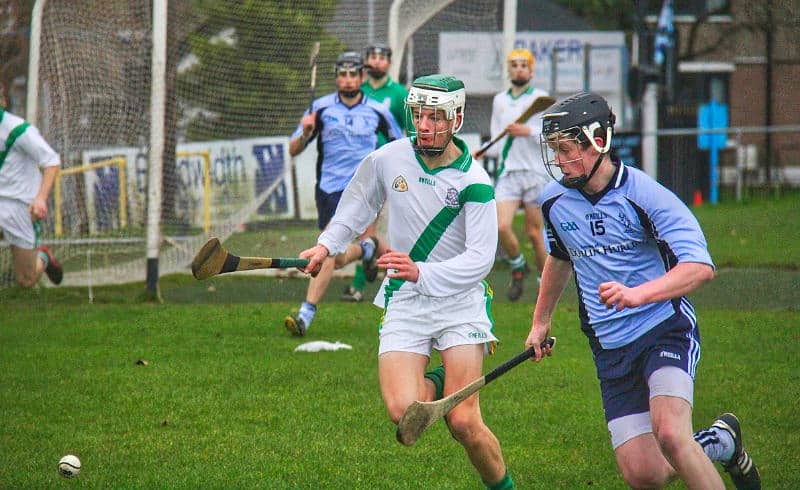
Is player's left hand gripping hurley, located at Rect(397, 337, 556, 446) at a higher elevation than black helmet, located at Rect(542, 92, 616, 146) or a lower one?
lower

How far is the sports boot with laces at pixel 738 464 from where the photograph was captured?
491cm

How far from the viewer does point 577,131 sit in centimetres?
455

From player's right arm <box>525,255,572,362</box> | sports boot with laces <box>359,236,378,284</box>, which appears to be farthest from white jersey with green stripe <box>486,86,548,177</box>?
player's right arm <box>525,255,572,362</box>

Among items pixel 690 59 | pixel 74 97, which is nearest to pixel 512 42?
pixel 74 97

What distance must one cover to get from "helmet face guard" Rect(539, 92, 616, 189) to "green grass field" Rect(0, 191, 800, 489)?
1.67 metres

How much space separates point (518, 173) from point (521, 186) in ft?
0.42

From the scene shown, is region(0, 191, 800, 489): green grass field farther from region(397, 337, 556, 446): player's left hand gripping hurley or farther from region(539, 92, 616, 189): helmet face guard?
region(539, 92, 616, 189): helmet face guard

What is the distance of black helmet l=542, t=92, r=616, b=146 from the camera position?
4547mm

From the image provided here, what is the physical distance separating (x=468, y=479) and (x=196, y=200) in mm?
8935

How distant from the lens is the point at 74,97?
11.9 metres

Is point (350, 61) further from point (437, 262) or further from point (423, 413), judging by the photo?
point (423, 413)

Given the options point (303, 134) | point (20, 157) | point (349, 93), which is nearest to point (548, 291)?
point (303, 134)

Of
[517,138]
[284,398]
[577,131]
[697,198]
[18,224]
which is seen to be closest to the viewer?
[577,131]

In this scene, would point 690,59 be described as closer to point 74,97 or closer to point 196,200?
point 196,200
